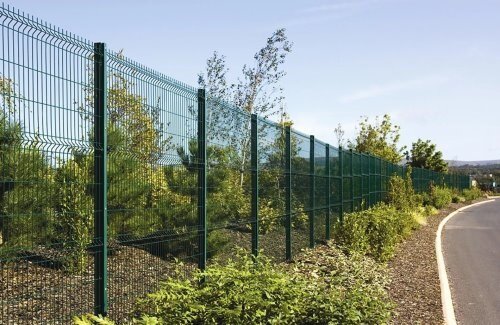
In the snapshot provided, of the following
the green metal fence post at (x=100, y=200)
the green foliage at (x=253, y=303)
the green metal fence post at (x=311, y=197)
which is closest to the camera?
the green foliage at (x=253, y=303)

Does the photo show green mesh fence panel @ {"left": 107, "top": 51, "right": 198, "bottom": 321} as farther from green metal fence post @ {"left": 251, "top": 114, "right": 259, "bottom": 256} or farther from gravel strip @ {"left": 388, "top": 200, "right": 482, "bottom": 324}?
gravel strip @ {"left": 388, "top": 200, "right": 482, "bottom": 324}

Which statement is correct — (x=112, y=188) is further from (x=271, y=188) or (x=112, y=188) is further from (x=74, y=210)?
(x=271, y=188)

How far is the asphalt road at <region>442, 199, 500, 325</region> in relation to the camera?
9.45 metres

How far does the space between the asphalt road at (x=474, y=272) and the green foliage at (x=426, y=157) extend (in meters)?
42.3

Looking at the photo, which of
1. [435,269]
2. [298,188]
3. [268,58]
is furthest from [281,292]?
[268,58]

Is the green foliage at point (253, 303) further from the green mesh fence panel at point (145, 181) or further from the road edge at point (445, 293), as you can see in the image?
the road edge at point (445, 293)

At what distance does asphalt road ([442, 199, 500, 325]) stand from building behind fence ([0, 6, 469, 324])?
3.31 meters

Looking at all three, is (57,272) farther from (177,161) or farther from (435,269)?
(435,269)

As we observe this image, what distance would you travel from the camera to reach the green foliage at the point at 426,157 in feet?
217

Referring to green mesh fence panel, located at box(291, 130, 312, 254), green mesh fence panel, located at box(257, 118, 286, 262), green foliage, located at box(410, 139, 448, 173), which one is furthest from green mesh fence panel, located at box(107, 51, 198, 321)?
green foliage, located at box(410, 139, 448, 173)

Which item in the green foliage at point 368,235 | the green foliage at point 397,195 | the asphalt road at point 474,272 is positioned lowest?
the asphalt road at point 474,272

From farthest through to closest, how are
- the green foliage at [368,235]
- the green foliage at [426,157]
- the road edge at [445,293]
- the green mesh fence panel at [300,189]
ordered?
the green foliage at [426,157] < the green foliage at [368,235] < the green mesh fence panel at [300,189] < the road edge at [445,293]

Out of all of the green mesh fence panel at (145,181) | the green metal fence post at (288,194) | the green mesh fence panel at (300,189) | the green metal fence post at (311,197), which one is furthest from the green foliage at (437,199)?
the green mesh fence panel at (145,181)

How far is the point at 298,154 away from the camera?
41.2 feet
